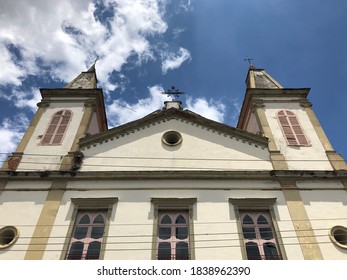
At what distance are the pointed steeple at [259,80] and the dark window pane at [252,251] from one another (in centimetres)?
992

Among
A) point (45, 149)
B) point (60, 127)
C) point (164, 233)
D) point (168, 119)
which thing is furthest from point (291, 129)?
point (45, 149)

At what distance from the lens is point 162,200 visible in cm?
1160

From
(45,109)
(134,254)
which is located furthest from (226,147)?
(45,109)

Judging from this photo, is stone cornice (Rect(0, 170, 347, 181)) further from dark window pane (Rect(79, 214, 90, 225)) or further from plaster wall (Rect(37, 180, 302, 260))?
dark window pane (Rect(79, 214, 90, 225))

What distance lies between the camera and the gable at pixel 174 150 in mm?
13055

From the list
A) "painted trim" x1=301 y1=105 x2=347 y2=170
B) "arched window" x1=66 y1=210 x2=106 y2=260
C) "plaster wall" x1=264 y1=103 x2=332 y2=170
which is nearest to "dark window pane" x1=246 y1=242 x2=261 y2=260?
"plaster wall" x1=264 y1=103 x2=332 y2=170

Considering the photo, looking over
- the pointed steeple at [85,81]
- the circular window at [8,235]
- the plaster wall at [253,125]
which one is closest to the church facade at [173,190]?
the circular window at [8,235]

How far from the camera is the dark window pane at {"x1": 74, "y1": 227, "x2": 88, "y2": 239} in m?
10.9

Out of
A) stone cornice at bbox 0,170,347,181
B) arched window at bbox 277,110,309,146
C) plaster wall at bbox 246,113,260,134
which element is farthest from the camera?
plaster wall at bbox 246,113,260,134

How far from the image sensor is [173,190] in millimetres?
12039

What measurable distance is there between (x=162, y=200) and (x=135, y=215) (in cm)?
106

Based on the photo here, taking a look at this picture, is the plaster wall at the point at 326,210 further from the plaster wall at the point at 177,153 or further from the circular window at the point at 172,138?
the circular window at the point at 172,138

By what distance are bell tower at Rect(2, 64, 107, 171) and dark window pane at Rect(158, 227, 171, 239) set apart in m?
4.31
